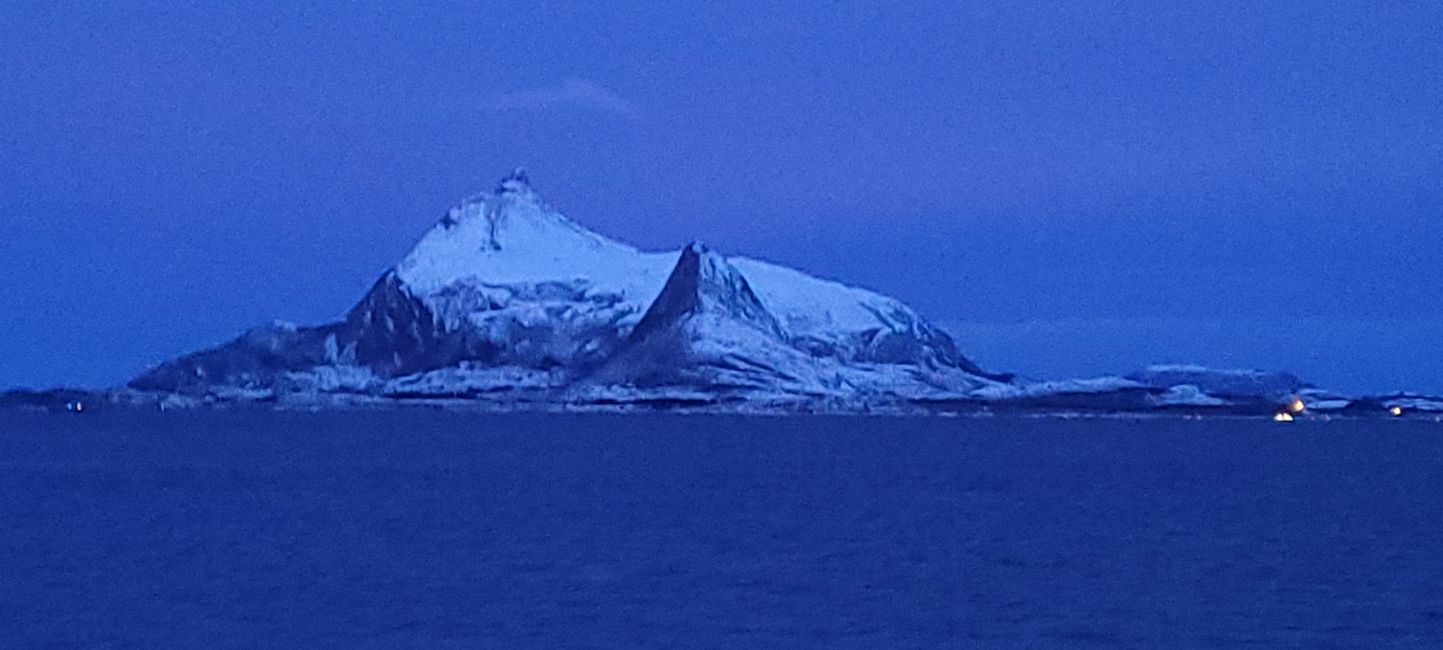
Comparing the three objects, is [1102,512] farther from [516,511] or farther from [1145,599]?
[1145,599]

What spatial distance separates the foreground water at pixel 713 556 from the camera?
36312 mm

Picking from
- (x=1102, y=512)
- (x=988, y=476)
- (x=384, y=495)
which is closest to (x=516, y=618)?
(x=1102, y=512)

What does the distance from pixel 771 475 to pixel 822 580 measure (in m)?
51.6

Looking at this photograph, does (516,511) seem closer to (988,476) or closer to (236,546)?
(236,546)

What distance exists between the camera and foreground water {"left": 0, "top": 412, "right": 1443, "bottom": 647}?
119ft

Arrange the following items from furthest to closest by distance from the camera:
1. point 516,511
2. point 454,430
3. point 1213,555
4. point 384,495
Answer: point 454,430 < point 384,495 < point 516,511 < point 1213,555

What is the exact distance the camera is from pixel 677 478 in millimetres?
92062

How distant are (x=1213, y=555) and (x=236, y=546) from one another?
21265mm

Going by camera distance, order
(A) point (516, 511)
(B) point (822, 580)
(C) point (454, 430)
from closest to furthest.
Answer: (B) point (822, 580) < (A) point (516, 511) < (C) point (454, 430)

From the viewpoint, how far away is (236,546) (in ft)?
172

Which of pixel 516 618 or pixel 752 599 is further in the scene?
pixel 752 599

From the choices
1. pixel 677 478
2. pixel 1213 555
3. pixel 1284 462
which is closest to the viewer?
pixel 1213 555

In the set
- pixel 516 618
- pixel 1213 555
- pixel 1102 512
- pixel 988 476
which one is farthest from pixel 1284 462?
pixel 516 618

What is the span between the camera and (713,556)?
4994cm
